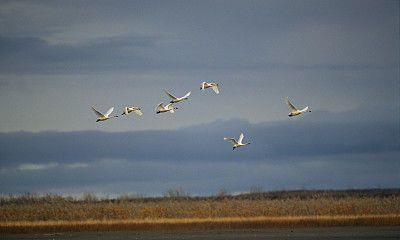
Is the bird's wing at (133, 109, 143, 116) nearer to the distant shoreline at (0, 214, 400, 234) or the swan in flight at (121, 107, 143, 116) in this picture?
the swan in flight at (121, 107, 143, 116)

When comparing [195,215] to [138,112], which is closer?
[138,112]

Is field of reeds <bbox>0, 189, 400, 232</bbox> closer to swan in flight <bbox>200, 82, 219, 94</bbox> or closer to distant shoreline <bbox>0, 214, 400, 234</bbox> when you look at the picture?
distant shoreline <bbox>0, 214, 400, 234</bbox>

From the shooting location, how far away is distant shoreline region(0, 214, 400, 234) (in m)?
47.7

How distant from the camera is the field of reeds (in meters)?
48.3

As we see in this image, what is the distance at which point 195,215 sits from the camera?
52375 mm

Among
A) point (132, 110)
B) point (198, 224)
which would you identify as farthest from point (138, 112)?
point (198, 224)

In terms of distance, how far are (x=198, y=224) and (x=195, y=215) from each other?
313 cm

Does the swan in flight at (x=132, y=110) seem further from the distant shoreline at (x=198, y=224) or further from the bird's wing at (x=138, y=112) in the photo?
the distant shoreline at (x=198, y=224)

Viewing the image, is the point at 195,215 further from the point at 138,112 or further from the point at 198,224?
the point at 138,112

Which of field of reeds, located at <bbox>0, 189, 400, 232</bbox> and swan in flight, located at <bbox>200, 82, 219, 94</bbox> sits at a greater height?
swan in flight, located at <bbox>200, 82, 219, 94</bbox>

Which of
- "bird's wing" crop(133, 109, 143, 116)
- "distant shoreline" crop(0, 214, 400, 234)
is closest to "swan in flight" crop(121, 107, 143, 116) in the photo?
"bird's wing" crop(133, 109, 143, 116)

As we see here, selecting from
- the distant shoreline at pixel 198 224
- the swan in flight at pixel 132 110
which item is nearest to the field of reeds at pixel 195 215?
the distant shoreline at pixel 198 224

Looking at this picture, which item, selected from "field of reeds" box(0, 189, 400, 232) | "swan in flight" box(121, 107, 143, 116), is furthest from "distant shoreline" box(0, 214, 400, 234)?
"swan in flight" box(121, 107, 143, 116)

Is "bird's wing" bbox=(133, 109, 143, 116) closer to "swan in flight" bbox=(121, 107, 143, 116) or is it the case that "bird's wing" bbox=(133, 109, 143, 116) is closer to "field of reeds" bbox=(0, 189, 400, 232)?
"swan in flight" bbox=(121, 107, 143, 116)
